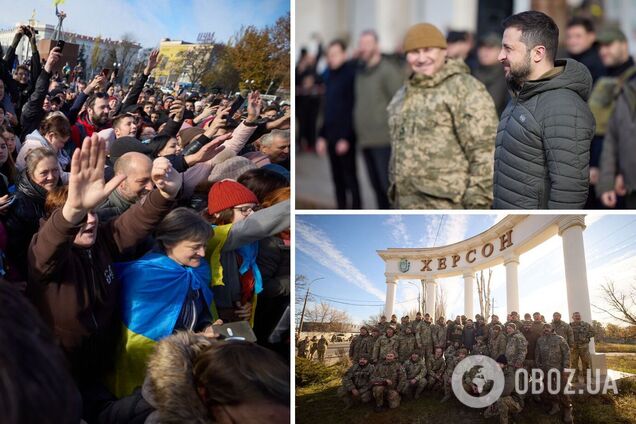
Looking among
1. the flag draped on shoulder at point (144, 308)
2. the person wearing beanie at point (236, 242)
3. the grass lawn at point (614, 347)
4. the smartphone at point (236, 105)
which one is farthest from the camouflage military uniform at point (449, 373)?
the smartphone at point (236, 105)

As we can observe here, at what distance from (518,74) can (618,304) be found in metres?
1.44

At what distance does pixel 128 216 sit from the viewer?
12.9 ft

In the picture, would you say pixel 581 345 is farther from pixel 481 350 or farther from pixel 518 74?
pixel 518 74

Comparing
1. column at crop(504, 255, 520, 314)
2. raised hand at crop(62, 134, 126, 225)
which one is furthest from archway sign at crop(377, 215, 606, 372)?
raised hand at crop(62, 134, 126, 225)

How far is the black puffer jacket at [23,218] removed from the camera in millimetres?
3770

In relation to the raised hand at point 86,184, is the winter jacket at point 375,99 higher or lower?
higher

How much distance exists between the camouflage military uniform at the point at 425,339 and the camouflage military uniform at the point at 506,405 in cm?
45

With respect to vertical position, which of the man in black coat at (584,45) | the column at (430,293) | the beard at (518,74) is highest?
the man in black coat at (584,45)

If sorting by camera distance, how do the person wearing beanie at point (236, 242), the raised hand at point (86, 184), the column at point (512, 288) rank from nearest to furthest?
1. the raised hand at point (86, 184)
2. the person wearing beanie at point (236, 242)
3. the column at point (512, 288)

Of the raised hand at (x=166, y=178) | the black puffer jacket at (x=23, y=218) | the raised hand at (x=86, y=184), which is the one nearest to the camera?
the raised hand at (x=86, y=184)

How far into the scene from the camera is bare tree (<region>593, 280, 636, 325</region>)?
4254 millimetres

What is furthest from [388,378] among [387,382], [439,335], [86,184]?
[86,184]

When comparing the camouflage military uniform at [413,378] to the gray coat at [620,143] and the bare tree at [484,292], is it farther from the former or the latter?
the gray coat at [620,143]

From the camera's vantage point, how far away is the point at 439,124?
4121mm
